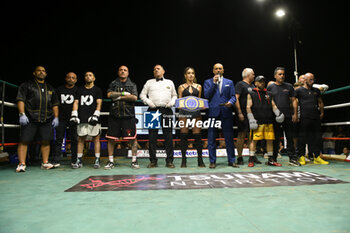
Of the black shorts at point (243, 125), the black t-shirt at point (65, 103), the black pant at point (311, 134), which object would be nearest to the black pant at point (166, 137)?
the black shorts at point (243, 125)

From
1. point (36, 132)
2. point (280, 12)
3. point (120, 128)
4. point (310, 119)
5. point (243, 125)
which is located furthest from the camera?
point (280, 12)

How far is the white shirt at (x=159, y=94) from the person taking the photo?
3.23 m

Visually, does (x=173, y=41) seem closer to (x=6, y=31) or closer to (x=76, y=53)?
(x=76, y=53)

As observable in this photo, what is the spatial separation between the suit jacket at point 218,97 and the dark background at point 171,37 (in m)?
5.05

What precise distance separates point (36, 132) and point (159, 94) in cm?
181

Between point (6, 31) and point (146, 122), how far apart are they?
7.06 m

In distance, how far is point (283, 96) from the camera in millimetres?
3426

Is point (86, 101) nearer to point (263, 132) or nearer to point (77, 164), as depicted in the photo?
point (77, 164)

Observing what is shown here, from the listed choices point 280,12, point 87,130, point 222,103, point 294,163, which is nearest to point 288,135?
point 294,163

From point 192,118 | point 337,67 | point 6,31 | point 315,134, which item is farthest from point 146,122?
point 337,67

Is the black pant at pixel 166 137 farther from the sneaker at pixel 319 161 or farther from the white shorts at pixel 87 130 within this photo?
the sneaker at pixel 319 161

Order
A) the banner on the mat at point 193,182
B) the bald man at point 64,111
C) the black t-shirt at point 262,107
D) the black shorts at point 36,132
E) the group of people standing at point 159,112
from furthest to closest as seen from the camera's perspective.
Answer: the bald man at point 64,111 < the black t-shirt at point 262,107 < the group of people standing at point 159,112 < the black shorts at point 36,132 < the banner on the mat at point 193,182

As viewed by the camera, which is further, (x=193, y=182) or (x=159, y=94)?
(x=159, y=94)

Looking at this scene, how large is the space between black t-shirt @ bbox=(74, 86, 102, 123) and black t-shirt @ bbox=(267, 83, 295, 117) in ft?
9.05
